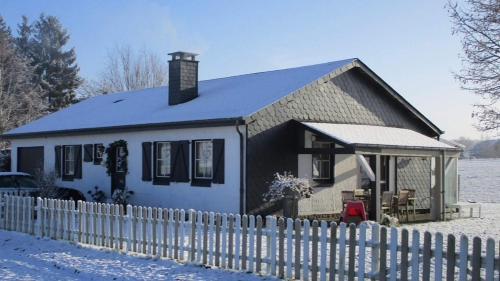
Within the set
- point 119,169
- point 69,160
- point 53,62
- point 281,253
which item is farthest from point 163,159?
point 53,62

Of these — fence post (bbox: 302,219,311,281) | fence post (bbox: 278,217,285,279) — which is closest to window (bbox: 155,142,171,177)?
fence post (bbox: 278,217,285,279)

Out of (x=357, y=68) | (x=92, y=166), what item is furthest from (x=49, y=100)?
(x=357, y=68)

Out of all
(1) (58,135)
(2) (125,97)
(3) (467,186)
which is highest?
(2) (125,97)

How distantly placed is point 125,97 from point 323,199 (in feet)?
38.1

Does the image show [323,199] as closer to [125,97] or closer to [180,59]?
[180,59]

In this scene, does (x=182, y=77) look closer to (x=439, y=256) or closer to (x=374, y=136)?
(x=374, y=136)

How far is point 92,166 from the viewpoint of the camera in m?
21.8

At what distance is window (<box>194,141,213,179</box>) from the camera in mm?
17375

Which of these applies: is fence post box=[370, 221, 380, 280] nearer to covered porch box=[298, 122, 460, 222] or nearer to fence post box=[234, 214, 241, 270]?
fence post box=[234, 214, 241, 270]

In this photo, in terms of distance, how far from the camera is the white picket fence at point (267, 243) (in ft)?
25.4

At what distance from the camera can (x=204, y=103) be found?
19.1 m

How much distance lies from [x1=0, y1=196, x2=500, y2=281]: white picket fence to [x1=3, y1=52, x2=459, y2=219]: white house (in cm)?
493

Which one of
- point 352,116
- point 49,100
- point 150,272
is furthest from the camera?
point 49,100

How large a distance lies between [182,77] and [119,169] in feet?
11.8
